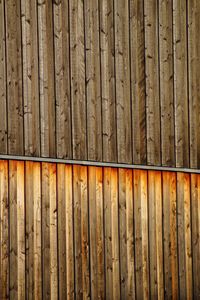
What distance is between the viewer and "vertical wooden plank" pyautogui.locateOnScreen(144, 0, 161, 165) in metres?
10.4

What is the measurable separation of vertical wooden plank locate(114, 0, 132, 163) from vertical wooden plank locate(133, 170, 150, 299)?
11.9 inches

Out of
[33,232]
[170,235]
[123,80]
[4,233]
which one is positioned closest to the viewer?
[4,233]

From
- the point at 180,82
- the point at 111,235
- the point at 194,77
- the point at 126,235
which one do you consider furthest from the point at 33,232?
the point at 194,77

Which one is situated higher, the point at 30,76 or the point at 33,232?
the point at 30,76

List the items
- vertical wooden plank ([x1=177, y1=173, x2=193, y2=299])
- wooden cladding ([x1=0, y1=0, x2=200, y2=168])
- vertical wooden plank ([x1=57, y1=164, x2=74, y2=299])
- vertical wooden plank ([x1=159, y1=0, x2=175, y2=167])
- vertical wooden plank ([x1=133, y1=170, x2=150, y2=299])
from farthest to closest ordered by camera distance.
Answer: vertical wooden plank ([x1=177, y1=173, x2=193, y2=299]) → vertical wooden plank ([x1=159, y1=0, x2=175, y2=167]) → vertical wooden plank ([x1=133, y1=170, x2=150, y2=299]) → vertical wooden plank ([x1=57, y1=164, x2=74, y2=299]) → wooden cladding ([x1=0, y1=0, x2=200, y2=168])

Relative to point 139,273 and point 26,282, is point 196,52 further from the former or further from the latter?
point 26,282

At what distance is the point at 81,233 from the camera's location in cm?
1004

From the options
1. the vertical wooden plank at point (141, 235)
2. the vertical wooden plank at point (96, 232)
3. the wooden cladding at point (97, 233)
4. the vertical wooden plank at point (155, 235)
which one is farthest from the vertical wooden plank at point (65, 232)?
the vertical wooden plank at point (155, 235)

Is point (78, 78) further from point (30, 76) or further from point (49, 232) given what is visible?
point (49, 232)

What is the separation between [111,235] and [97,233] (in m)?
0.18

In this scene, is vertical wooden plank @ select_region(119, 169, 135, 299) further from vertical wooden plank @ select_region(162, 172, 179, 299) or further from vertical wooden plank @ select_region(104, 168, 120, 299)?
vertical wooden plank @ select_region(162, 172, 179, 299)

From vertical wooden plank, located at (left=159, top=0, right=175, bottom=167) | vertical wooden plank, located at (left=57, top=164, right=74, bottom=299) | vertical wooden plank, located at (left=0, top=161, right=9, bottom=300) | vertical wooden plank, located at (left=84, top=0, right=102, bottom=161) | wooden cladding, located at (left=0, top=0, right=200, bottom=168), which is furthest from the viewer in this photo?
vertical wooden plank, located at (left=159, top=0, right=175, bottom=167)

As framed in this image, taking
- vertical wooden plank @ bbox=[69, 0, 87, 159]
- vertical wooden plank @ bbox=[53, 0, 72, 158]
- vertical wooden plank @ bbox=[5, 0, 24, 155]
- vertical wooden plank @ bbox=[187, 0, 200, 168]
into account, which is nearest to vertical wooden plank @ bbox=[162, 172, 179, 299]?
vertical wooden plank @ bbox=[187, 0, 200, 168]

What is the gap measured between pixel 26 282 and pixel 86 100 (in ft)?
7.06
